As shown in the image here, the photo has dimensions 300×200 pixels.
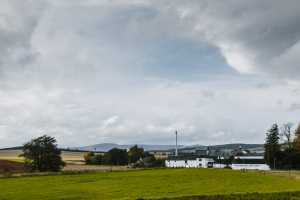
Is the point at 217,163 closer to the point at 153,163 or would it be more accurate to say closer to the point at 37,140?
the point at 153,163

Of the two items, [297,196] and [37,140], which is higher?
[37,140]

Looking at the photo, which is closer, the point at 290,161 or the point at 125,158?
the point at 290,161

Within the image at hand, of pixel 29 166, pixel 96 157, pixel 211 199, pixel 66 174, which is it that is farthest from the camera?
pixel 96 157

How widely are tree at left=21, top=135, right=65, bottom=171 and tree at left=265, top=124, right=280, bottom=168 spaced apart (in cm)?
5586

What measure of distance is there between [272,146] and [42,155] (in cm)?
6344

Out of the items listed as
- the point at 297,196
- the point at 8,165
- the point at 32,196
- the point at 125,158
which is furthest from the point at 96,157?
the point at 297,196

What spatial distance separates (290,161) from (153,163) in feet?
116

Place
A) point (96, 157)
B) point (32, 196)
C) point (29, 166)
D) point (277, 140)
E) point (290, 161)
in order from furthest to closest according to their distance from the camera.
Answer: point (96, 157)
point (277, 140)
point (290, 161)
point (29, 166)
point (32, 196)

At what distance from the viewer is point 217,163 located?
6929 inches

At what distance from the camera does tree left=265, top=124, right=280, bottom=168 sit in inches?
5285

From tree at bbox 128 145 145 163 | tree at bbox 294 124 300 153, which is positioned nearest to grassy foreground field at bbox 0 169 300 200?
tree at bbox 294 124 300 153

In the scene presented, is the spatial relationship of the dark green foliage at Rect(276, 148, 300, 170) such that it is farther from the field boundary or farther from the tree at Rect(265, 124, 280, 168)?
the field boundary

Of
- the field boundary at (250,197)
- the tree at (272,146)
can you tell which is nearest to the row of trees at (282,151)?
the tree at (272,146)

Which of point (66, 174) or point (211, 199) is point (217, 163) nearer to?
point (66, 174)
